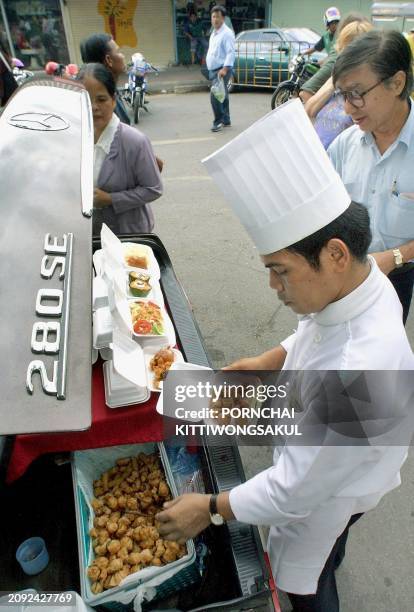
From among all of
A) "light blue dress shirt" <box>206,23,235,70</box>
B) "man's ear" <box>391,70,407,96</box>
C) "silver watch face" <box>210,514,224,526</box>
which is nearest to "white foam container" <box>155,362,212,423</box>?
"silver watch face" <box>210,514,224,526</box>

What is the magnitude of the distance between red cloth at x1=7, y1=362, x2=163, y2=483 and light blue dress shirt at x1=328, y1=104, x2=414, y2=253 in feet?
4.64

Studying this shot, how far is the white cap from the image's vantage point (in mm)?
1083

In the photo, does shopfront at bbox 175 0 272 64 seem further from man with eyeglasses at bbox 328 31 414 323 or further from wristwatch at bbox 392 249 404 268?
wristwatch at bbox 392 249 404 268

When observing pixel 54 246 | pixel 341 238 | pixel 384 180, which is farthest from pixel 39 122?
pixel 384 180

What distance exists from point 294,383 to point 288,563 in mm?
595

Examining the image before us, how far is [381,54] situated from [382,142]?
39cm

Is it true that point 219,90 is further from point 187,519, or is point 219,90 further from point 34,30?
point 34,30

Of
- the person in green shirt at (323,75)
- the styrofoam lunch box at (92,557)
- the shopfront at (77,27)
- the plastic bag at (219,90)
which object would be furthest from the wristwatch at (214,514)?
the shopfront at (77,27)

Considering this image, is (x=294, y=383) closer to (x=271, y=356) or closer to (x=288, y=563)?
(x=271, y=356)

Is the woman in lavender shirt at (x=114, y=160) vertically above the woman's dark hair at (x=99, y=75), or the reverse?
the woman's dark hair at (x=99, y=75)

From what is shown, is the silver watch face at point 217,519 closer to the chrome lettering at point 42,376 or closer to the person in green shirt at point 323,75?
the chrome lettering at point 42,376

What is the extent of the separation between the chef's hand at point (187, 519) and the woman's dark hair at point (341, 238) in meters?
0.80

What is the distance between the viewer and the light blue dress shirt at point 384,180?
1.92 meters

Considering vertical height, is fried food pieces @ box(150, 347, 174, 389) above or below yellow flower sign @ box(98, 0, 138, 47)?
below
